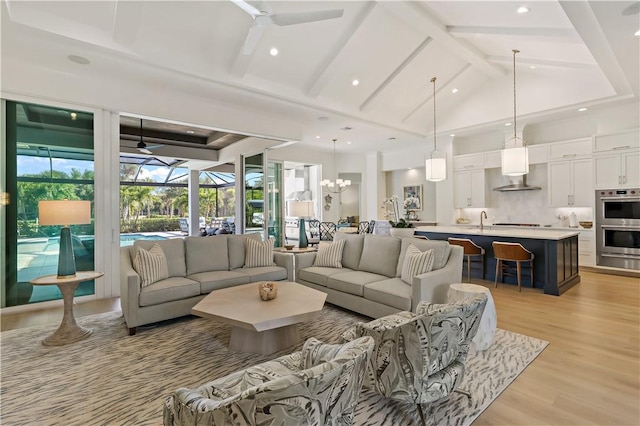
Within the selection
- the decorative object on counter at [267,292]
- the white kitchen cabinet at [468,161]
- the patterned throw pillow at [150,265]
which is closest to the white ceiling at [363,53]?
the white kitchen cabinet at [468,161]

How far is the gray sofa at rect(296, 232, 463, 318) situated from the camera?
10.9ft

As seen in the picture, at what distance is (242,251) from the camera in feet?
15.5

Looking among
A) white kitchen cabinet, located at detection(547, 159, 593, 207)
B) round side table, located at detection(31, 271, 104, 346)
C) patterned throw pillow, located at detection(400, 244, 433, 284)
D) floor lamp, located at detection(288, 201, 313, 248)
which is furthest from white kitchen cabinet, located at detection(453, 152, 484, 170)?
round side table, located at detection(31, 271, 104, 346)

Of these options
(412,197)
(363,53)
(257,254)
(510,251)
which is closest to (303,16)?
(363,53)

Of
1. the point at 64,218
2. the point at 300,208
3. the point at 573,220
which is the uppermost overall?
the point at 300,208

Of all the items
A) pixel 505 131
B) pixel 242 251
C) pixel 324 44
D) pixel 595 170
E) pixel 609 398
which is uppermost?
pixel 324 44

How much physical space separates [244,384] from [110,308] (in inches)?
147

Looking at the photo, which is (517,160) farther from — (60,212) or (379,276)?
(60,212)

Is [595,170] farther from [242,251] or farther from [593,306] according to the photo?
[242,251]

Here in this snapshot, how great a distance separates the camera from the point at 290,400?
3.33 feet

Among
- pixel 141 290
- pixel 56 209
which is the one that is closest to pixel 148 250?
pixel 141 290

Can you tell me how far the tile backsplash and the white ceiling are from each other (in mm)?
1428

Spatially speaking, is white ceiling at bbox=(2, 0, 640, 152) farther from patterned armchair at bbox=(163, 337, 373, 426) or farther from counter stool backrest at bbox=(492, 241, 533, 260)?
patterned armchair at bbox=(163, 337, 373, 426)

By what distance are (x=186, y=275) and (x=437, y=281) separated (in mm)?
3120
